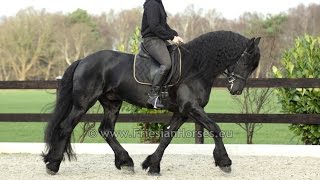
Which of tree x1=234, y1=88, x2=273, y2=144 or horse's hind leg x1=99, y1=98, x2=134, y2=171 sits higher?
horse's hind leg x1=99, y1=98, x2=134, y2=171

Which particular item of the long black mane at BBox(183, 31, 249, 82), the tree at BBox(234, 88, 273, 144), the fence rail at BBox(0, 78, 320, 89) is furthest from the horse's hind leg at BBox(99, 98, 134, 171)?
the tree at BBox(234, 88, 273, 144)

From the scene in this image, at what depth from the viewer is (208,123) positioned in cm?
612

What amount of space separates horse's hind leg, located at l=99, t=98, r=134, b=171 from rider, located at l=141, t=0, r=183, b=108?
786mm

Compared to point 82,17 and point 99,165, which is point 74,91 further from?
point 82,17

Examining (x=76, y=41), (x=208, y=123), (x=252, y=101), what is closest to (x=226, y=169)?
(x=208, y=123)

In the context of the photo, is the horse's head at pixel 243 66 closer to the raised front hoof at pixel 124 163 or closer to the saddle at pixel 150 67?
the saddle at pixel 150 67

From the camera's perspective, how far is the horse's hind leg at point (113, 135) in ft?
21.7

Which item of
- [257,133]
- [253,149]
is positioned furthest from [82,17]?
[253,149]

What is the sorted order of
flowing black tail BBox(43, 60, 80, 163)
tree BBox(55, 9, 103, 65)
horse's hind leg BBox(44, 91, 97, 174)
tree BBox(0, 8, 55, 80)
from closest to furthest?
horse's hind leg BBox(44, 91, 97, 174)
flowing black tail BBox(43, 60, 80, 163)
tree BBox(0, 8, 55, 80)
tree BBox(55, 9, 103, 65)

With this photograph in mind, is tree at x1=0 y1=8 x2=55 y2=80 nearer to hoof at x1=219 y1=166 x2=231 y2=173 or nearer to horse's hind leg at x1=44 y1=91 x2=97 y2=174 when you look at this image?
horse's hind leg at x1=44 y1=91 x2=97 y2=174

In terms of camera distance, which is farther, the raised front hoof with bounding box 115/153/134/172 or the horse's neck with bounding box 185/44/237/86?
the raised front hoof with bounding box 115/153/134/172

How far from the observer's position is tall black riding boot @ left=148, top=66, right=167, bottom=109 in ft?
20.4

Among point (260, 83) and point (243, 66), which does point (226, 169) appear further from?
point (260, 83)

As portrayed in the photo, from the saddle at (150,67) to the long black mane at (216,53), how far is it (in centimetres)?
21
